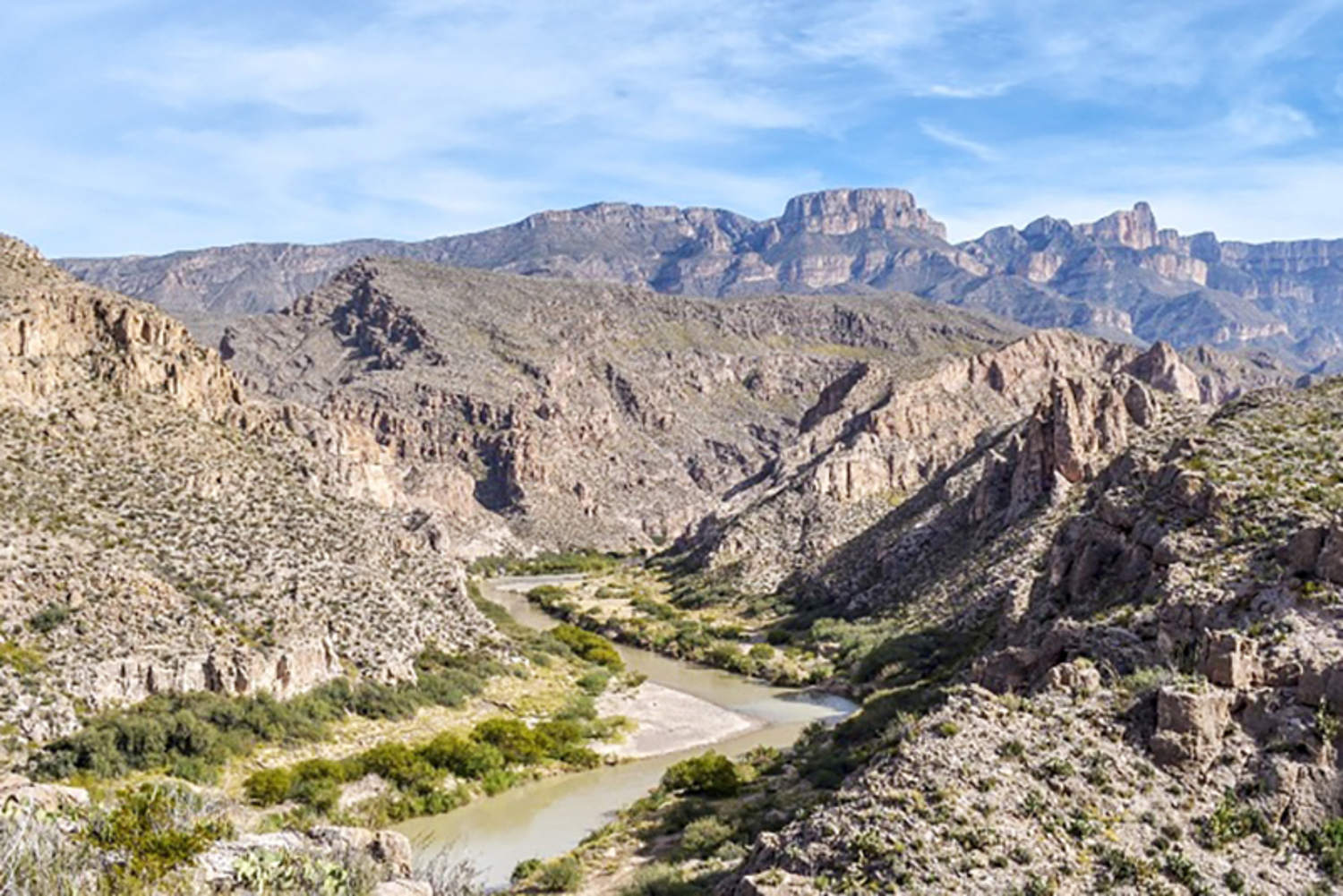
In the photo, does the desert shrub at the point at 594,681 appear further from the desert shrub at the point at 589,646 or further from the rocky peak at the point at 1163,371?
the rocky peak at the point at 1163,371

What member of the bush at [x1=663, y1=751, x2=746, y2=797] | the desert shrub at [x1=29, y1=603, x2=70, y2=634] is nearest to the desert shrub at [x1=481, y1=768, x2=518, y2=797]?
the bush at [x1=663, y1=751, x2=746, y2=797]

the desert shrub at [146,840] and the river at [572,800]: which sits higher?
the desert shrub at [146,840]

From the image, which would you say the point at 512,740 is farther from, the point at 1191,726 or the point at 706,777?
the point at 1191,726

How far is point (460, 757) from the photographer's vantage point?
44969mm

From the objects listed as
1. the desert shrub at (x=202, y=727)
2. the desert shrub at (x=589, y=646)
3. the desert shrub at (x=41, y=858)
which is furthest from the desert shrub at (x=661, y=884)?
the desert shrub at (x=589, y=646)

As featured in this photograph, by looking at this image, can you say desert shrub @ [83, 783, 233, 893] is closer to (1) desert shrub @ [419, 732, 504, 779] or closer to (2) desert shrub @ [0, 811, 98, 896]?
(2) desert shrub @ [0, 811, 98, 896]

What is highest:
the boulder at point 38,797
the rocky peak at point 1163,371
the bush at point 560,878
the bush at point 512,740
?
the rocky peak at point 1163,371

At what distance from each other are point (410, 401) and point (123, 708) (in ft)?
430

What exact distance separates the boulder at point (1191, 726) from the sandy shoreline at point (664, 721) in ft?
99.5

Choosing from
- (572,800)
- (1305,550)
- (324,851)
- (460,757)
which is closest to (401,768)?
(460,757)

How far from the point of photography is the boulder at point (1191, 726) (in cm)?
2292

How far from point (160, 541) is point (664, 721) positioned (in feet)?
81.4

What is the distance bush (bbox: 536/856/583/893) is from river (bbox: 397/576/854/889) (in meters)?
1.81

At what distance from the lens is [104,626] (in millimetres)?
43781
